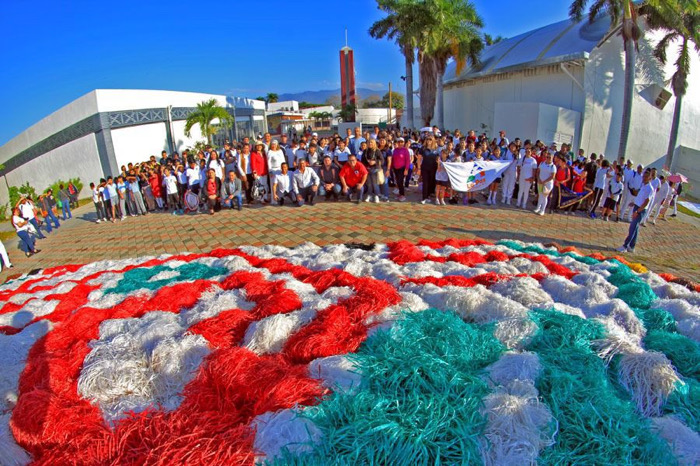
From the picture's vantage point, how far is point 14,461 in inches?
81.0

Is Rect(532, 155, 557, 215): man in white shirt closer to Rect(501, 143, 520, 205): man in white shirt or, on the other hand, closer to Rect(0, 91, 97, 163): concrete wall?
Rect(501, 143, 520, 205): man in white shirt

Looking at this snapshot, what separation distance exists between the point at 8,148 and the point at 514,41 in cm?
Result: 2955

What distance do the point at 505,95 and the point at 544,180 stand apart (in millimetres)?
17378

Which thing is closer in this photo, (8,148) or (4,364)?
(4,364)

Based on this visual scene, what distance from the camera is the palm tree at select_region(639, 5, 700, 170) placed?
16.5 meters

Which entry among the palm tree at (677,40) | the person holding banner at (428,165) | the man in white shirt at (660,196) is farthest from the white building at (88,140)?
the palm tree at (677,40)

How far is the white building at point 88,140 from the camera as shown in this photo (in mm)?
18234

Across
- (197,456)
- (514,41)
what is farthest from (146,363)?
(514,41)

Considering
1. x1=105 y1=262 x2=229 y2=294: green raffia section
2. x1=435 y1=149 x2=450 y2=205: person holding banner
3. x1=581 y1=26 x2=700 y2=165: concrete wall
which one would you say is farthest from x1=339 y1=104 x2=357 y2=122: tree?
x1=105 y1=262 x2=229 y2=294: green raffia section

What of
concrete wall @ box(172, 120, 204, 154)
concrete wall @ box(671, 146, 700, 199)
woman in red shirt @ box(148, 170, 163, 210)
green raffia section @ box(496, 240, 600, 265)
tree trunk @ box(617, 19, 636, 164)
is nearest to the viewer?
green raffia section @ box(496, 240, 600, 265)

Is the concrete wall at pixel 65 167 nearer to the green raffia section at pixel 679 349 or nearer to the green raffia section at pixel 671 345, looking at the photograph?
the green raffia section at pixel 671 345

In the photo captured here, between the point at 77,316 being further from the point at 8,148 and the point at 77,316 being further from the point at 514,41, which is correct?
the point at 514,41

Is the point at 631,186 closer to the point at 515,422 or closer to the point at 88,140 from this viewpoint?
the point at 515,422

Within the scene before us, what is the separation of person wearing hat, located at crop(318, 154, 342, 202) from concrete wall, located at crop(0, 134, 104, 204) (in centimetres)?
1367
